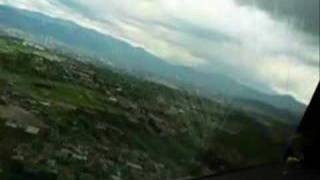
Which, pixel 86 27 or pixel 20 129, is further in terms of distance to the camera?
pixel 86 27

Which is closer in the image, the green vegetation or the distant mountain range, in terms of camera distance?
the green vegetation

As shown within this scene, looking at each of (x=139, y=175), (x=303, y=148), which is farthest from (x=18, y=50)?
(x=303, y=148)

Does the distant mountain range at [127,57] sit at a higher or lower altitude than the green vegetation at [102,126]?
higher

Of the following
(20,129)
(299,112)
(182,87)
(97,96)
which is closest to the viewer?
(20,129)

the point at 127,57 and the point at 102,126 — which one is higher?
the point at 127,57

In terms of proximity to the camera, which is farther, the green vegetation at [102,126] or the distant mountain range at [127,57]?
the distant mountain range at [127,57]

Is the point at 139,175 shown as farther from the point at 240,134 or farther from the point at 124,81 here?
the point at 240,134

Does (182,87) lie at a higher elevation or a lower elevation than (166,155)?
higher

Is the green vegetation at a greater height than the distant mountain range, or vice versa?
the distant mountain range
